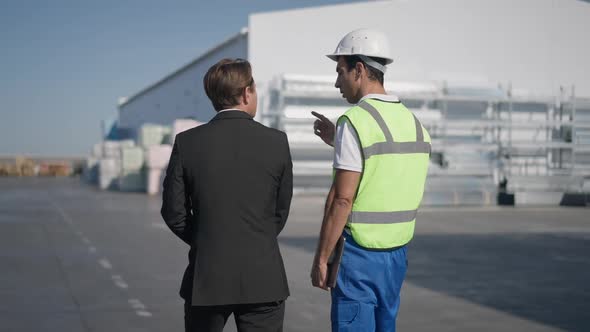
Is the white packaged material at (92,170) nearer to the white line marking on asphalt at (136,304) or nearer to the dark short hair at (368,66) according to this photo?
the white line marking on asphalt at (136,304)


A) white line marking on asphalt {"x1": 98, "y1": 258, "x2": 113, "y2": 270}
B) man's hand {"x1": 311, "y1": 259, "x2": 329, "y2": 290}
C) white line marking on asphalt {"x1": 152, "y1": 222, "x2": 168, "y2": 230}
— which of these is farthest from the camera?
white line marking on asphalt {"x1": 152, "y1": 222, "x2": 168, "y2": 230}

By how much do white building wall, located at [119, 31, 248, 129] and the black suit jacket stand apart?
20993 mm

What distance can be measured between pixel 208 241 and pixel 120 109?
6345 cm

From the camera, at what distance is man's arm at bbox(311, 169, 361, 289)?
288 cm

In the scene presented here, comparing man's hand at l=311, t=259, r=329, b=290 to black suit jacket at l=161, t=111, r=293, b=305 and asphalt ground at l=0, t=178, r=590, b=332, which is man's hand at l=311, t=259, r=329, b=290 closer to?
black suit jacket at l=161, t=111, r=293, b=305

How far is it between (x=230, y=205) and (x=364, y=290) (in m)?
0.66

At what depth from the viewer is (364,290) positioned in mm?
2912

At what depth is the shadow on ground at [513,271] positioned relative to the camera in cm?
638

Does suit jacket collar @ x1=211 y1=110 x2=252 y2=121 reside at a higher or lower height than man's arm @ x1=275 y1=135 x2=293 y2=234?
higher

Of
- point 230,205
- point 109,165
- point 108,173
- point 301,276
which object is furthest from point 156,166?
point 230,205

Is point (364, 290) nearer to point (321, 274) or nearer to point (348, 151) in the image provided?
point (321, 274)

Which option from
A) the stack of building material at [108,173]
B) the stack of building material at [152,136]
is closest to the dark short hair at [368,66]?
the stack of building material at [152,136]

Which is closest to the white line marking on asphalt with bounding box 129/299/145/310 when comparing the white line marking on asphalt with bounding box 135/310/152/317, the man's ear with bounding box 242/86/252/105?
the white line marking on asphalt with bounding box 135/310/152/317

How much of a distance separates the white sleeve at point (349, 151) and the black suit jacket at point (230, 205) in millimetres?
260
